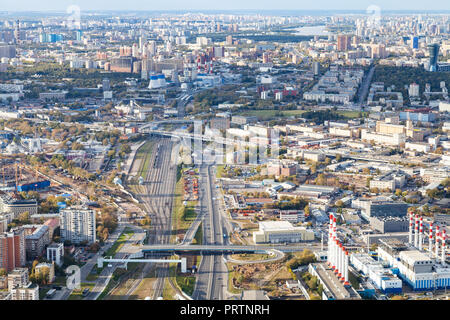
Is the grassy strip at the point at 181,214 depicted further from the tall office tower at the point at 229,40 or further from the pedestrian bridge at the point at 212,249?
the tall office tower at the point at 229,40

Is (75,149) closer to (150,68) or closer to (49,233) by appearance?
(49,233)

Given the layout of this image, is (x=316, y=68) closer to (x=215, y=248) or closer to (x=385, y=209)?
(x=385, y=209)

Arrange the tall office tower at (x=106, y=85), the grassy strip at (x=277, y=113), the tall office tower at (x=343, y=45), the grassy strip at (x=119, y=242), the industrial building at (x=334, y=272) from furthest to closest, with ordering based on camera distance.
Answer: the tall office tower at (x=343, y=45)
the tall office tower at (x=106, y=85)
the grassy strip at (x=277, y=113)
the grassy strip at (x=119, y=242)
the industrial building at (x=334, y=272)

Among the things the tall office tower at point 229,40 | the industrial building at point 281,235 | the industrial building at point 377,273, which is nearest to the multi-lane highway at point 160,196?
the industrial building at point 281,235

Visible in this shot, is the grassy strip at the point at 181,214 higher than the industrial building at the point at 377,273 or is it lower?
lower

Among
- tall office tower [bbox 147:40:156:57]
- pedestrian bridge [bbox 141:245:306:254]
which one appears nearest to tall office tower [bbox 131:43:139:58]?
tall office tower [bbox 147:40:156:57]
